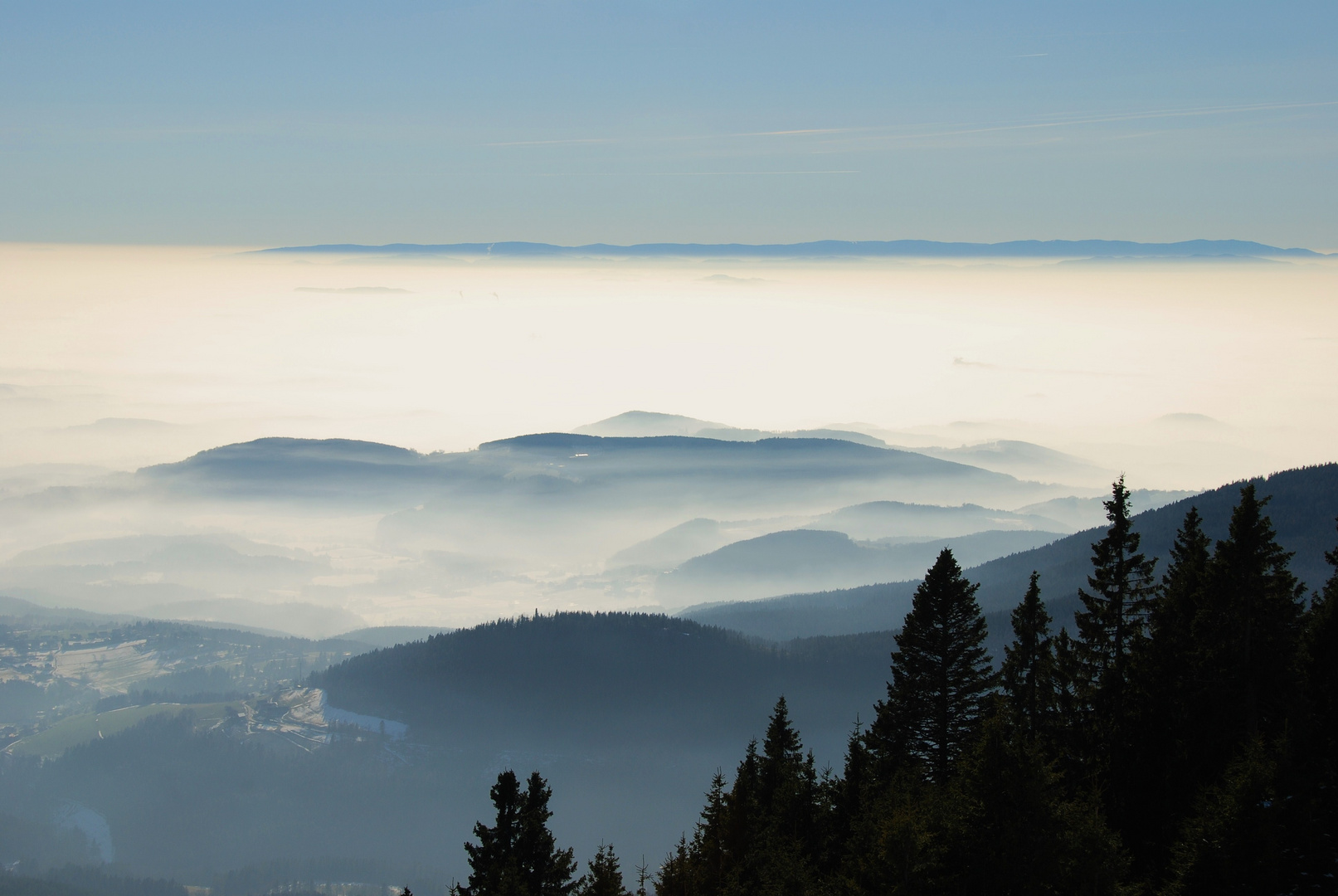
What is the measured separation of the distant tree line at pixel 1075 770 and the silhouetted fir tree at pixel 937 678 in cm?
9

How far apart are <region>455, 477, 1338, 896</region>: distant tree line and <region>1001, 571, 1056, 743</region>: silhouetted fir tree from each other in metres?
0.08

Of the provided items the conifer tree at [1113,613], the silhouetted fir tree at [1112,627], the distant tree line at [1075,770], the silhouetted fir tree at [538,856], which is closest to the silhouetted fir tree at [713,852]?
the distant tree line at [1075,770]

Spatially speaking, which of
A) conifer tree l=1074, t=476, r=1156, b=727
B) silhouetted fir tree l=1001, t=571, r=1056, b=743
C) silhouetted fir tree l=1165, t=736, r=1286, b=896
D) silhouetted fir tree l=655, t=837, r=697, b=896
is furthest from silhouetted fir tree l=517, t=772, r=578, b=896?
conifer tree l=1074, t=476, r=1156, b=727

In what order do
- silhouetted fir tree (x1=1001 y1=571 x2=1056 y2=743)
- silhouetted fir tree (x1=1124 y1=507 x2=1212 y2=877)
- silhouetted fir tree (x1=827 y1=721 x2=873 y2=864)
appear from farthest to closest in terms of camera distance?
silhouetted fir tree (x1=1001 y1=571 x2=1056 y2=743), silhouetted fir tree (x1=827 y1=721 x2=873 y2=864), silhouetted fir tree (x1=1124 y1=507 x2=1212 y2=877)

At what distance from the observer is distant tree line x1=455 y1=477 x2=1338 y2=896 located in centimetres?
2662

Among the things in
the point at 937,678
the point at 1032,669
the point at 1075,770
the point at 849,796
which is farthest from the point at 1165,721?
the point at 849,796

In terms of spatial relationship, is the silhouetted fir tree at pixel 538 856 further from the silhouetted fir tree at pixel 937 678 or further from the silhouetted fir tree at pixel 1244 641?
the silhouetted fir tree at pixel 1244 641

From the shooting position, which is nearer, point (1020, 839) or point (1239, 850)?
point (1020, 839)

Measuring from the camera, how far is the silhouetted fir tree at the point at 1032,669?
45.7 m

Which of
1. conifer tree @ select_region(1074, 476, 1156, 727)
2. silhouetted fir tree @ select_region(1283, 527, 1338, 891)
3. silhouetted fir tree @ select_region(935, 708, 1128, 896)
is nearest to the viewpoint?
silhouetted fir tree @ select_region(935, 708, 1128, 896)

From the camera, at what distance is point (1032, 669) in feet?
153

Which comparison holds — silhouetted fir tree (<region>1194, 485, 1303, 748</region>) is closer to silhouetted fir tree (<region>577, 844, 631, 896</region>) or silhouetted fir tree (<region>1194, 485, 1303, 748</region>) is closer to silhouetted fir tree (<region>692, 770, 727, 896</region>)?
silhouetted fir tree (<region>692, 770, 727, 896</region>)

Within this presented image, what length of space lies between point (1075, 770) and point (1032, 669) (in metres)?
7.04

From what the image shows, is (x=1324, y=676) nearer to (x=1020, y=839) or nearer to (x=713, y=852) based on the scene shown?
(x=1020, y=839)
